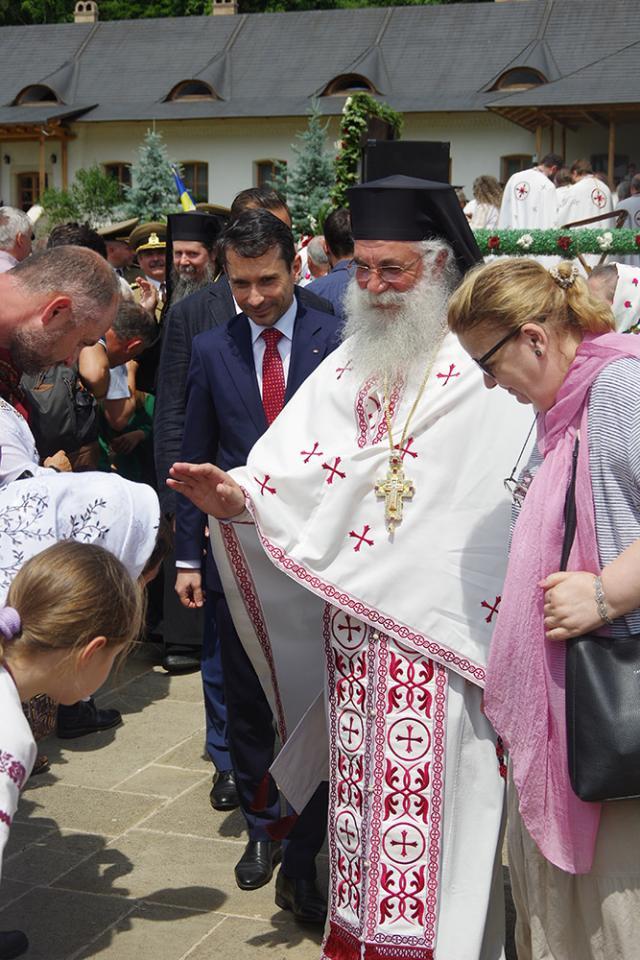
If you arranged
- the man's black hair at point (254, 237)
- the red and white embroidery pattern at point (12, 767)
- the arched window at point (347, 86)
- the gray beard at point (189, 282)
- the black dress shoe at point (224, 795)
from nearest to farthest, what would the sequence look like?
the red and white embroidery pattern at point (12, 767), the man's black hair at point (254, 237), the black dress shoe at point (224, 795), the gray beard at point (189, 282), the arched window at point (347, 86)

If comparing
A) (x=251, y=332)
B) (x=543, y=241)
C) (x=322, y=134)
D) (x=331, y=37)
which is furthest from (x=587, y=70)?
(x=251, y=332)

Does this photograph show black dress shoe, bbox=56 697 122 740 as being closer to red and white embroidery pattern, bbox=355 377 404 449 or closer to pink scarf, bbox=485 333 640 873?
red and white embroidery pattern, bbox=355 377 404 449

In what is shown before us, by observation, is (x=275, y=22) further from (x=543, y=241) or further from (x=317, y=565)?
(x=317, y=565)

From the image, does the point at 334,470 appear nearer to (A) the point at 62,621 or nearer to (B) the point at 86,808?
(A) the point at 62,621

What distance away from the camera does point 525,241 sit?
23.5 feet

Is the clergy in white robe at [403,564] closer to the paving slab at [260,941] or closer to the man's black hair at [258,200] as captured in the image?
the paving slab at [260,941]

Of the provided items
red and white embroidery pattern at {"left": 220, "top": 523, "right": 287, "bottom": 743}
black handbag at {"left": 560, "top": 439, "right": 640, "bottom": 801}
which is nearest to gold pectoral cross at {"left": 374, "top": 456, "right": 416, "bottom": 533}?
red and white embroidery pattern at {"left": 220, "top": 523, "right": 287, "bottom": 743}

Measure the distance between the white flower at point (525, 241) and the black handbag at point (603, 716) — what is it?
187 inches

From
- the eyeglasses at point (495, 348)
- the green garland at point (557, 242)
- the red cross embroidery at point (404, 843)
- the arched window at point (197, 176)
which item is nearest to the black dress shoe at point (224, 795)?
the red cross embroidery at point (404, 843)

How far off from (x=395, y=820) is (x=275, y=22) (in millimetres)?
39575

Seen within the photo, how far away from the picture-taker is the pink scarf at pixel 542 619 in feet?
8.94

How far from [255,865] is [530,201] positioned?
10040 mm

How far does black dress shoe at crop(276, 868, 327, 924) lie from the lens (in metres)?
4.03

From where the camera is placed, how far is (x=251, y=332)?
434 cm
